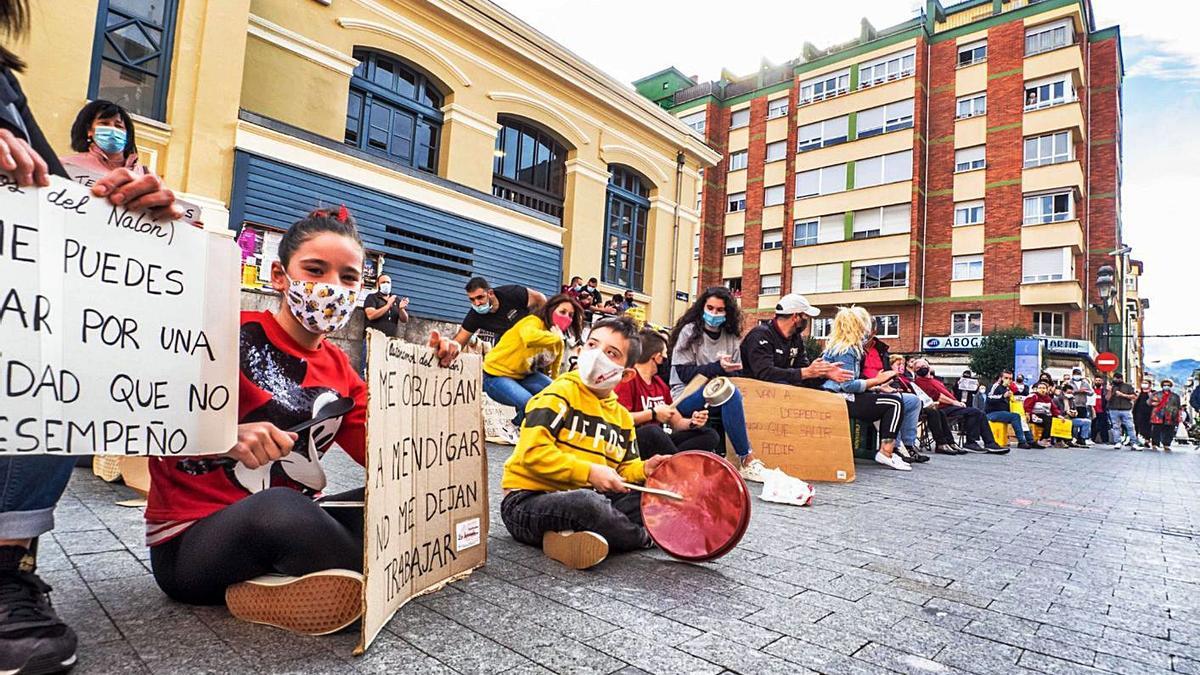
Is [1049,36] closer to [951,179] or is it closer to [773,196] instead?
[951,179]

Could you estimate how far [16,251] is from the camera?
147 cm

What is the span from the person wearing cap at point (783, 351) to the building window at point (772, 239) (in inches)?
1333

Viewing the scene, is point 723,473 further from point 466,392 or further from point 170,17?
point 170,17

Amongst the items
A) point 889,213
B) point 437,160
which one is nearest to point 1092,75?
point 889,213

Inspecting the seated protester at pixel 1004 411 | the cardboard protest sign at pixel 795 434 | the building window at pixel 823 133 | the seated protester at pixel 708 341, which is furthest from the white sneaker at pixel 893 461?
the building window at pixel 823 133

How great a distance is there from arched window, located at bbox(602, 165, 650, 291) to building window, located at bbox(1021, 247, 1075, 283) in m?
20.8

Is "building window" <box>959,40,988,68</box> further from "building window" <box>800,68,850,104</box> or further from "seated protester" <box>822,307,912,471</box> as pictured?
"seated protester" <box>822,307,912,471</box>

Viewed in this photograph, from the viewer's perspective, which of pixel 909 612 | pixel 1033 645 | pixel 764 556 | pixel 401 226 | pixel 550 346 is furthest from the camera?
pixel 401 226

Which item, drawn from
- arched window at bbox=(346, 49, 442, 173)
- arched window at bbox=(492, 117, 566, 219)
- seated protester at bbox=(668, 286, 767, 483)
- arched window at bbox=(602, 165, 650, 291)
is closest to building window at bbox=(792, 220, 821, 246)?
arched window at bbox=(602, 165, 650, 291)

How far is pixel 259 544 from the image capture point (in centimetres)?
174

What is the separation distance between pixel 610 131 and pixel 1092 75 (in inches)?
1193

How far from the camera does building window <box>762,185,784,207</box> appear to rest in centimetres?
3941

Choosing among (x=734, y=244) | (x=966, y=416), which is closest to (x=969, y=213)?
(x=734, y=244)

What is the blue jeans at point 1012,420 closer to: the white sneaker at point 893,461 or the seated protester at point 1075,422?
the seated protester at point 1075,422
